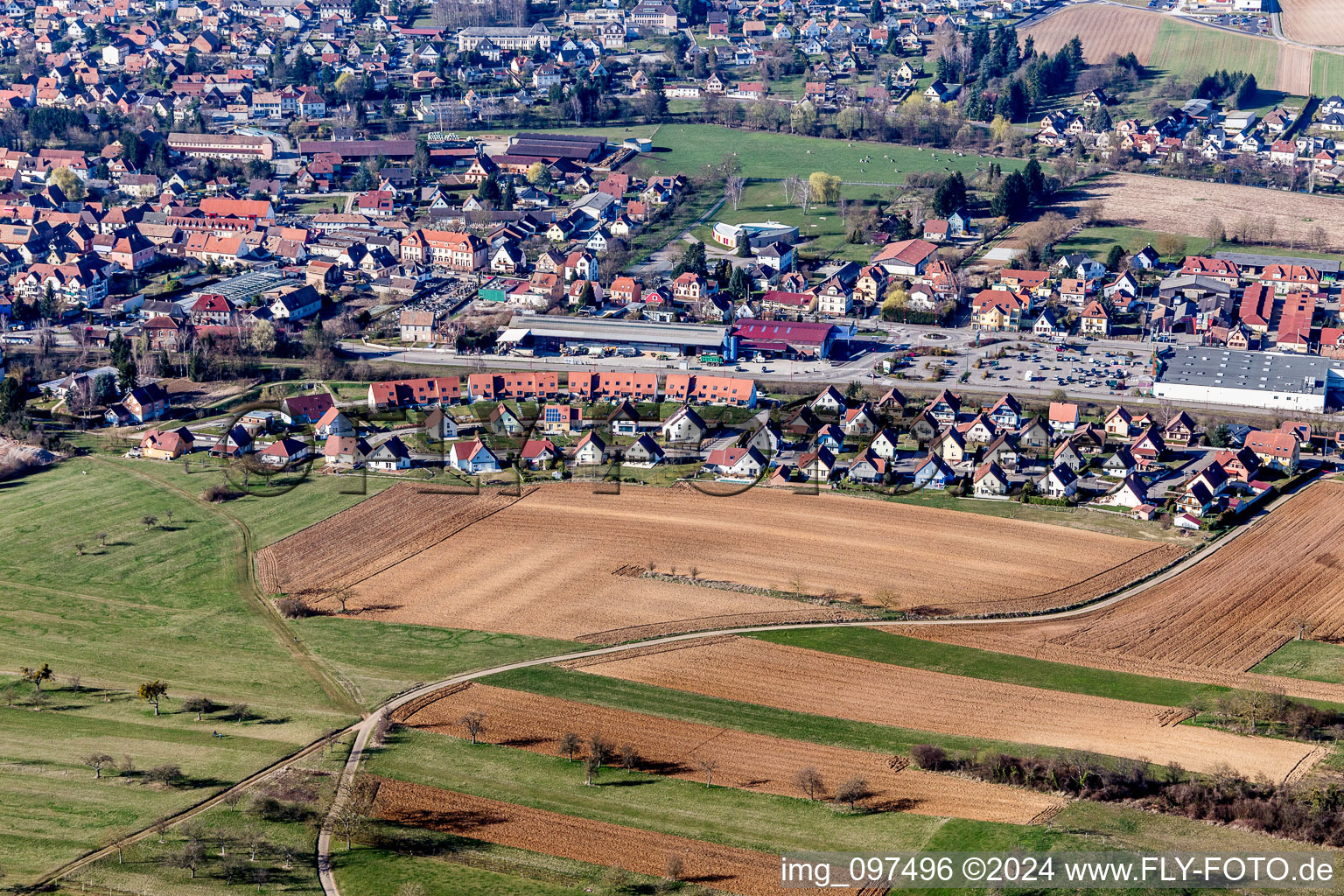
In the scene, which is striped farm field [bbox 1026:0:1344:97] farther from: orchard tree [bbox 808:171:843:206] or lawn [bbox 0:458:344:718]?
lawn [bbox 0:458:344:718]

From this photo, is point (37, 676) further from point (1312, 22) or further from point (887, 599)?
point (1312, 22)

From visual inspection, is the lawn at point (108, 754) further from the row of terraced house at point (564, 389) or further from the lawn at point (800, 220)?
the lawn at point (800, 220)

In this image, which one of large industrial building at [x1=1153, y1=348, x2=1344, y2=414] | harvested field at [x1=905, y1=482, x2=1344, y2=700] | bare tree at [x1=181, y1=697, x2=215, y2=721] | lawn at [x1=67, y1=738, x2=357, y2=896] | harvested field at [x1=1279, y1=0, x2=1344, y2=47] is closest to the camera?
lawn at [x1=67, y1=738, x2=357, y2=896]

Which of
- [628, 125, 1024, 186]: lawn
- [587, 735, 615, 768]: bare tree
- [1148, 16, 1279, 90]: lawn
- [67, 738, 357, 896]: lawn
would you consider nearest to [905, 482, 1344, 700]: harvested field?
[587, 735, 615, 768]: bare tree

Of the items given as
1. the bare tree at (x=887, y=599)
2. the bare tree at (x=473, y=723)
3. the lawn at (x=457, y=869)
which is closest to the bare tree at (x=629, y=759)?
the bare tree at (x=473, y=723)

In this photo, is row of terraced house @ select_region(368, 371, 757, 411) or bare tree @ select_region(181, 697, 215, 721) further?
row of terraced house @ select_region(368, 371, 757, 411)

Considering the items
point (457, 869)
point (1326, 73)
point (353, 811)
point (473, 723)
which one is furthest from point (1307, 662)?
point (1326, 73)
